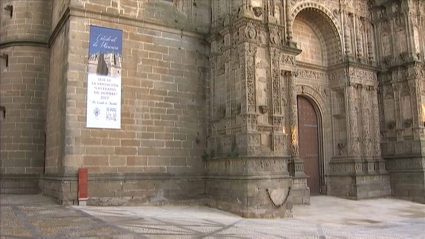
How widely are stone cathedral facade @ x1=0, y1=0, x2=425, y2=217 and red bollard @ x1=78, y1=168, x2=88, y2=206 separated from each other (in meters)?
0.20

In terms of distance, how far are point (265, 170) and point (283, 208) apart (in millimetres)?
1287

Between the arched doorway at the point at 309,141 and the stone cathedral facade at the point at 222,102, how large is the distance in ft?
0.20

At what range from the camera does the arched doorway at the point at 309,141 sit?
16.8 m

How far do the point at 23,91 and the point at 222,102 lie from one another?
7747 mm

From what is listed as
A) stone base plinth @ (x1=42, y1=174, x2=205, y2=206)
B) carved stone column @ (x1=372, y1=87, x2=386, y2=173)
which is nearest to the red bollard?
stone base plinth @ (x1=42, y1=174, x2=205, y2=206)

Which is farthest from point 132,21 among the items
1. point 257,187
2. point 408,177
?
point 408,177

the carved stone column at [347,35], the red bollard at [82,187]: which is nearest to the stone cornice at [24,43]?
the red bollard at [82,187]

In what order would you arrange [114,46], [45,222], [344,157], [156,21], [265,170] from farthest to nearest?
[344,157], [156,21], [114,46], [265,170], [45,222]

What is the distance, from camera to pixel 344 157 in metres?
16.8

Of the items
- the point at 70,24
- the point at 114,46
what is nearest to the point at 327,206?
the point at 114,46

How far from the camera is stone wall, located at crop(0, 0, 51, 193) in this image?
14.5 meters

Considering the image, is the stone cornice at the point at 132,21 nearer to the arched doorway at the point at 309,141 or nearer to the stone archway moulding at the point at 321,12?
the stone archway moulding at the point at 321,12

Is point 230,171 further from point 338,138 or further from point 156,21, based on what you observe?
point 338,138

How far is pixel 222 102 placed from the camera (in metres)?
13.4
